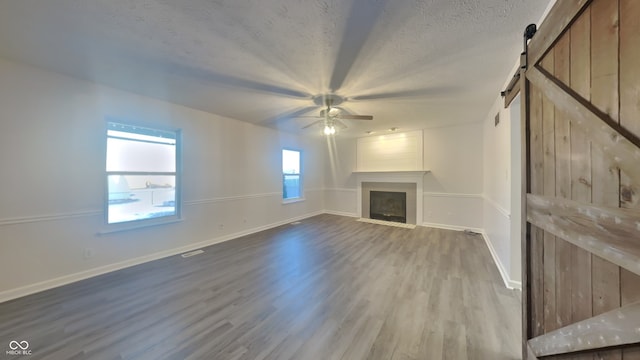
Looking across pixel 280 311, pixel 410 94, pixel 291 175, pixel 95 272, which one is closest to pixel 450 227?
pixel 410 94

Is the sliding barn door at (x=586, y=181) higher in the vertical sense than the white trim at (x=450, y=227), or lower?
higher

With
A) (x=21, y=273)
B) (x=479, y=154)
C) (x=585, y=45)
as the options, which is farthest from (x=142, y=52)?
(x=479, y=154)

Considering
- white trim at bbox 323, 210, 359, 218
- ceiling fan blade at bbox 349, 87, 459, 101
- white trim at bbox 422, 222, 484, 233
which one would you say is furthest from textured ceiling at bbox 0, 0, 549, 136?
white trim at bbox 323, 210, 359, 218

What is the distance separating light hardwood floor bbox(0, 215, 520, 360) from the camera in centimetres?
167

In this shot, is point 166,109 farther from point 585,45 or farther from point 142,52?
point 585,45

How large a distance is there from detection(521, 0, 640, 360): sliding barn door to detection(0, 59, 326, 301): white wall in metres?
4.36

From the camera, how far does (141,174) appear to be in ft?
11.1

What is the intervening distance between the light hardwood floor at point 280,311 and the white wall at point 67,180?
0.30 m

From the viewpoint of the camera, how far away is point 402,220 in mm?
6094

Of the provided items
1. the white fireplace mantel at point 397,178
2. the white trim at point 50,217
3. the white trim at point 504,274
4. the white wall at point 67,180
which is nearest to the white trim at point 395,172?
the white fireplace mantel at point 397,178

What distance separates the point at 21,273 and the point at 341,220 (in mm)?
5390

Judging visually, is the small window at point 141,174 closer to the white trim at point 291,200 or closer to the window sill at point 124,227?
the window sill at point 124,227

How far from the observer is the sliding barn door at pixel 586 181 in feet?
2.31

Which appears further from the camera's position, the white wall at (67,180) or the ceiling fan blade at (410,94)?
the ceiling fan blade at (410,94)
